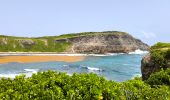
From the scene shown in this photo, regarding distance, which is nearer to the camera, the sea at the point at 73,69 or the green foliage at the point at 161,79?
the green foliage at the point at 161,79

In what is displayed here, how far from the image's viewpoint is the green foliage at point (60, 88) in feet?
48.7

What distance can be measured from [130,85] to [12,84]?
250 inches

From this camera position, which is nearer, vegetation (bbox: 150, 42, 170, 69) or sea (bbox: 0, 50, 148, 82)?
vegetation (bbox: 150, 42, 170, 69)

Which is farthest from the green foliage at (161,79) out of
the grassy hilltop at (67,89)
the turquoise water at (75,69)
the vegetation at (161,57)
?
the turquoise water at (75,69)

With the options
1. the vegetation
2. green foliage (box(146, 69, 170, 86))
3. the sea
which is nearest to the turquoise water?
the sea

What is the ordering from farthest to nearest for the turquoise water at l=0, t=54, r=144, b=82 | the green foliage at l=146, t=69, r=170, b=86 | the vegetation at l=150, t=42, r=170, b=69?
the turquoise water at l=0, t=54, r=144, b=82, the vegetation at l=150, t=42, r=170, b=69, the green foliage at l=146, t=69, r=170, b=86

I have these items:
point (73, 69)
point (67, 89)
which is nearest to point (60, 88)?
point (67, 89)

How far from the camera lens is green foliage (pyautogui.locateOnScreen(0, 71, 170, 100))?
1484 cm

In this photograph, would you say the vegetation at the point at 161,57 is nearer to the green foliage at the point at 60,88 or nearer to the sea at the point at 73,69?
the green foliage at the point at 60,88

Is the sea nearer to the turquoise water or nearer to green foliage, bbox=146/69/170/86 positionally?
the turquoise water

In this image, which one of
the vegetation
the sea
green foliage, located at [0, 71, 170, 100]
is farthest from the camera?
the sea

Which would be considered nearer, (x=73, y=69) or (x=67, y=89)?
(x=67, y=89)

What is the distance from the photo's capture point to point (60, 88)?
15555 mm

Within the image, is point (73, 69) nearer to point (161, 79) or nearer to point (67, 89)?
point (161, 79)
